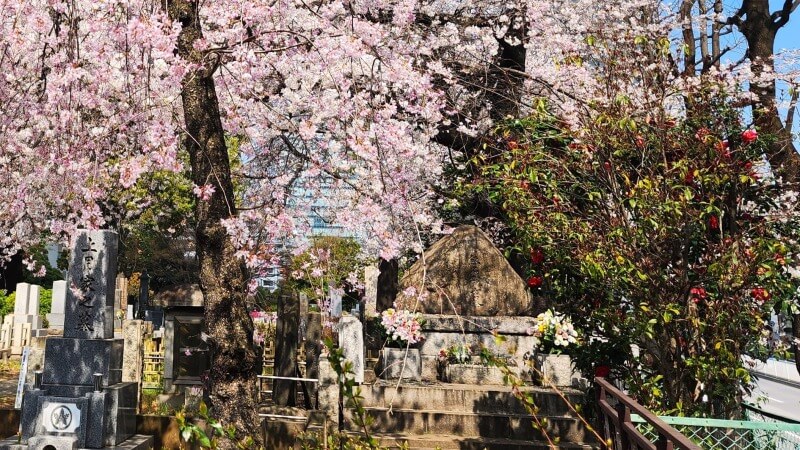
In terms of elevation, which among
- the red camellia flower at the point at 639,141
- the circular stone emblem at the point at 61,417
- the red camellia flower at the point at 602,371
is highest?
the red camellia flower at the point at 639,141

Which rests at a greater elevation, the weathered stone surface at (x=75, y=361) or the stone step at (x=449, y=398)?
the weathered stone surface at (x=75, y=361)

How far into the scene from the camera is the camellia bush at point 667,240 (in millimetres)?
6262

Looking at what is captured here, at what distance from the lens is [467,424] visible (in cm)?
902

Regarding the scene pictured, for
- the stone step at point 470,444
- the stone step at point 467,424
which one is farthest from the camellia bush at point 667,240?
the stone step at point 467,424

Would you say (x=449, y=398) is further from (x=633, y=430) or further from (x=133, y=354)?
(x=133, y=354)

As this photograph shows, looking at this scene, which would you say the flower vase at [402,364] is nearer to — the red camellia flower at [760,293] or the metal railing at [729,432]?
the metal railing at [729,432]

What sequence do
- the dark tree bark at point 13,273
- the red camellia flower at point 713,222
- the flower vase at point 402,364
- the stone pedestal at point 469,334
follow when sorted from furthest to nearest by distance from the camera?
the dark tree bark at point 13,273 < the stone pedestal at point 469,334 < the flower vase at point 402,364 < the red camellia flower at point 713,222

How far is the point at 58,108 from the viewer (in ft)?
25.4

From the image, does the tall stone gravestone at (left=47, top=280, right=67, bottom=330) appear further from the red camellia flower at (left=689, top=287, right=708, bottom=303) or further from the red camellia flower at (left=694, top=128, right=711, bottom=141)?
the red camellia flower at (left=694, top=128, right=711, bottom=141)

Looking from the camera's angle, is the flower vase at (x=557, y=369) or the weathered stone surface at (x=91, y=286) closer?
the weathered stone surface at (x=91, y=286)

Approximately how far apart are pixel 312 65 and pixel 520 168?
4.63m

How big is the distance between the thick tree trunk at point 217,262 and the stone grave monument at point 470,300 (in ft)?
11.5

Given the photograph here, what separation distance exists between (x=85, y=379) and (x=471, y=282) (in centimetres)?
553

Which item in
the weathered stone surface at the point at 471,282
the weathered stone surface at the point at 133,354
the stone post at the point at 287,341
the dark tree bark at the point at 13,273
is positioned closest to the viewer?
the weathered stone surface at the point at 471,282
